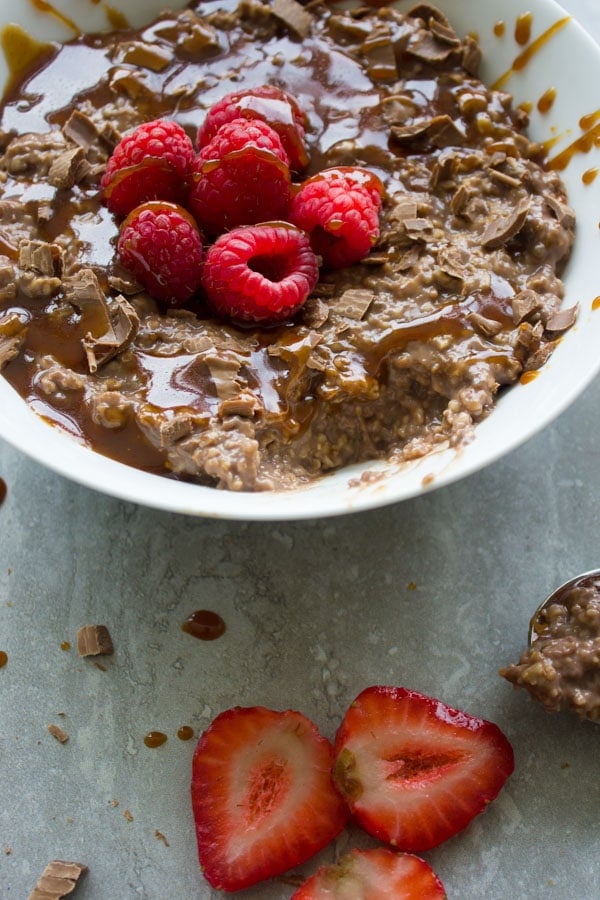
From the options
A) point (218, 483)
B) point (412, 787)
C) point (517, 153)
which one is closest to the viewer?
point (218, 483)

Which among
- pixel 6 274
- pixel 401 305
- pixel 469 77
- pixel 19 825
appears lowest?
pixel 19 825

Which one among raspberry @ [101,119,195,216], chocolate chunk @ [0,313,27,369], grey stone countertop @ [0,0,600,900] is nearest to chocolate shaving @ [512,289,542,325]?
grey stone countertop @ [0,0,600,900]

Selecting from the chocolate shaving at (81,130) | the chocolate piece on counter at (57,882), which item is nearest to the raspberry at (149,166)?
the chocolate shaving at (81,130)

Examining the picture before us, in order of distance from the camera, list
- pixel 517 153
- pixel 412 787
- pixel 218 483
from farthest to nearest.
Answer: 1. pixel 517 153
2. pixel 412 787
3. pixel 218 483

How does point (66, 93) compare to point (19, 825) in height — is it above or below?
above

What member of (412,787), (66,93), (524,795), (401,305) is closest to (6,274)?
(66,93)

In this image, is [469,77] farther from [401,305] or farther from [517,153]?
[401,305]

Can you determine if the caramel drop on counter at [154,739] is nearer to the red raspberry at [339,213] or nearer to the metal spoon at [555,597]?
the metal spoon at [555,597]

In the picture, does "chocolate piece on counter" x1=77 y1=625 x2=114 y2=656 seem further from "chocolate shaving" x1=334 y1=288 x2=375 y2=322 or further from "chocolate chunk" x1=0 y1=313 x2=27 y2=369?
"chocolate shaving" x1=334 y1=288 x2=375 y2=322
